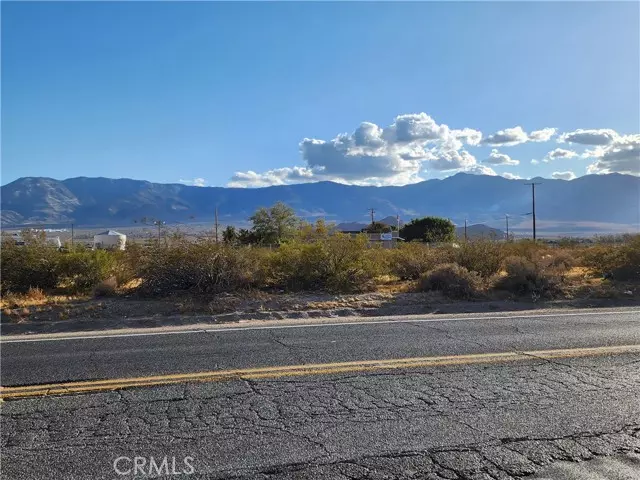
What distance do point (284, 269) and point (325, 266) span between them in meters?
1.13

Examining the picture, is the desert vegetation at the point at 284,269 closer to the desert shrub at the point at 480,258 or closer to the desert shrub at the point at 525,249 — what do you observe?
the desert shrub at the point at 480,258

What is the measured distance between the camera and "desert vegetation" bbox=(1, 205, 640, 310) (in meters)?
12.8

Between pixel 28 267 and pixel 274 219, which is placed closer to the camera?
pixel 28 267

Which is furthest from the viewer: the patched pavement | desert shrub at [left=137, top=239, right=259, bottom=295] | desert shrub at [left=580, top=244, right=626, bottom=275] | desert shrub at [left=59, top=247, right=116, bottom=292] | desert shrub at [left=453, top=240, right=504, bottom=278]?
desert shrub at [left=580, top=244, right=626, bottom=275]

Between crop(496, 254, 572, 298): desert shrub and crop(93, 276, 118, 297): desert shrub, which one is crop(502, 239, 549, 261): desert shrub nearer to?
crop(496, 254, 572, 298): desert shrub

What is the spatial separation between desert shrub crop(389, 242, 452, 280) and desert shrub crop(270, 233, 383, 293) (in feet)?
5.61

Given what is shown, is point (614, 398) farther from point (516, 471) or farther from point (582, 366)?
point (516, 471)

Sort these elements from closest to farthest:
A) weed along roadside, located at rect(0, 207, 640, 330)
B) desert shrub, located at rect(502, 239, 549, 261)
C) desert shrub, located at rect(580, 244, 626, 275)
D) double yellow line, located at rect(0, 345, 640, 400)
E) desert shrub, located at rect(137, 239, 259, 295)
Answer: double yellow line, located at rect(0, 345, 640, 400), weed along roadside, located at rect(0, 207, 640, 330), desert shrub, located at rect(137, 239, 259, 295), desert shrub, located at rect(580, 244, 626, 275), desert shrub, located at rect(502, 239, 549, 261)

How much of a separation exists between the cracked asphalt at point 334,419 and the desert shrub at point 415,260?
8749mm

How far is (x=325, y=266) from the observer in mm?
14141

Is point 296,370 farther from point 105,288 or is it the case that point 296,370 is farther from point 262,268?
point 105,288

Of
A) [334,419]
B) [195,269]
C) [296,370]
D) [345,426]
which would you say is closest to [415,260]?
[195,269]

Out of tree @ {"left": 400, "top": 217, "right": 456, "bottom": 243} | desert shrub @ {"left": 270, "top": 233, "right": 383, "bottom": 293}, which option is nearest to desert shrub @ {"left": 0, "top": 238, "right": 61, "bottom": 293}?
desert shrub @ {"left": 270, "top": 233, "right": 383, "bottom": 293}

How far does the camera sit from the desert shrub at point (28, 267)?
531 inches
